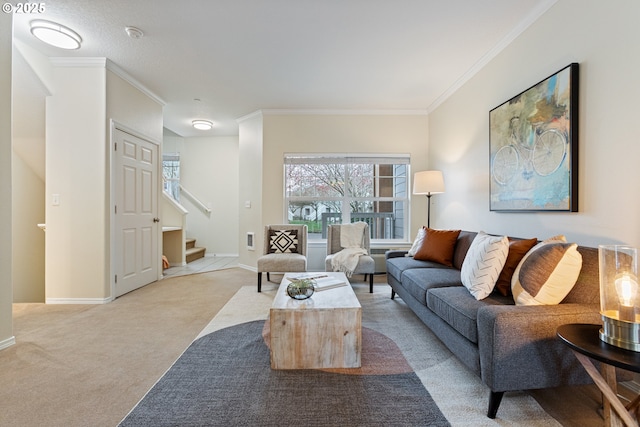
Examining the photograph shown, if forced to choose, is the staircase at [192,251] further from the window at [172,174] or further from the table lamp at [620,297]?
the table lamp at [620,297]

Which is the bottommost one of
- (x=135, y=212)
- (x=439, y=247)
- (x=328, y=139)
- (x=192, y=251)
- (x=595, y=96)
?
(x=192, y=251)

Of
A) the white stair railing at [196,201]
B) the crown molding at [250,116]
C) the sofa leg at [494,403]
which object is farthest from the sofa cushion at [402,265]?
the white stair railing at [196,201]

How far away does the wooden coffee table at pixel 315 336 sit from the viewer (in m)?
1.84

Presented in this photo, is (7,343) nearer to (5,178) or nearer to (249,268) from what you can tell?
(5,178)

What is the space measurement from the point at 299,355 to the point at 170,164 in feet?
20.5

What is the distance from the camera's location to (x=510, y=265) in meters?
1.99

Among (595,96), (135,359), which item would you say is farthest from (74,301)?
(595,96)

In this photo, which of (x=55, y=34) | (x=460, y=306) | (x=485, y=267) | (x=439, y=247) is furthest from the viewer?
(x=439, y=247)

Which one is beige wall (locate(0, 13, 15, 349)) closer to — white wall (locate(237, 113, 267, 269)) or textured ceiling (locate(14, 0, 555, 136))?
textured ceiling (locate(14, 0, 555, 136))

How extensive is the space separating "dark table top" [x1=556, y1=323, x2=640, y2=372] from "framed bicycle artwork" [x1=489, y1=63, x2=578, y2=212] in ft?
3.45

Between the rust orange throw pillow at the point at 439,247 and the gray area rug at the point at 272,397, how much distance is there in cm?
138

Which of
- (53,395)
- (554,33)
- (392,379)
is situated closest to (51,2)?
(53,395)

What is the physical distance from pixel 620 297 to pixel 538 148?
4.77 feet

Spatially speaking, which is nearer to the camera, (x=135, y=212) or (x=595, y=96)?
(x=595, y=96)
